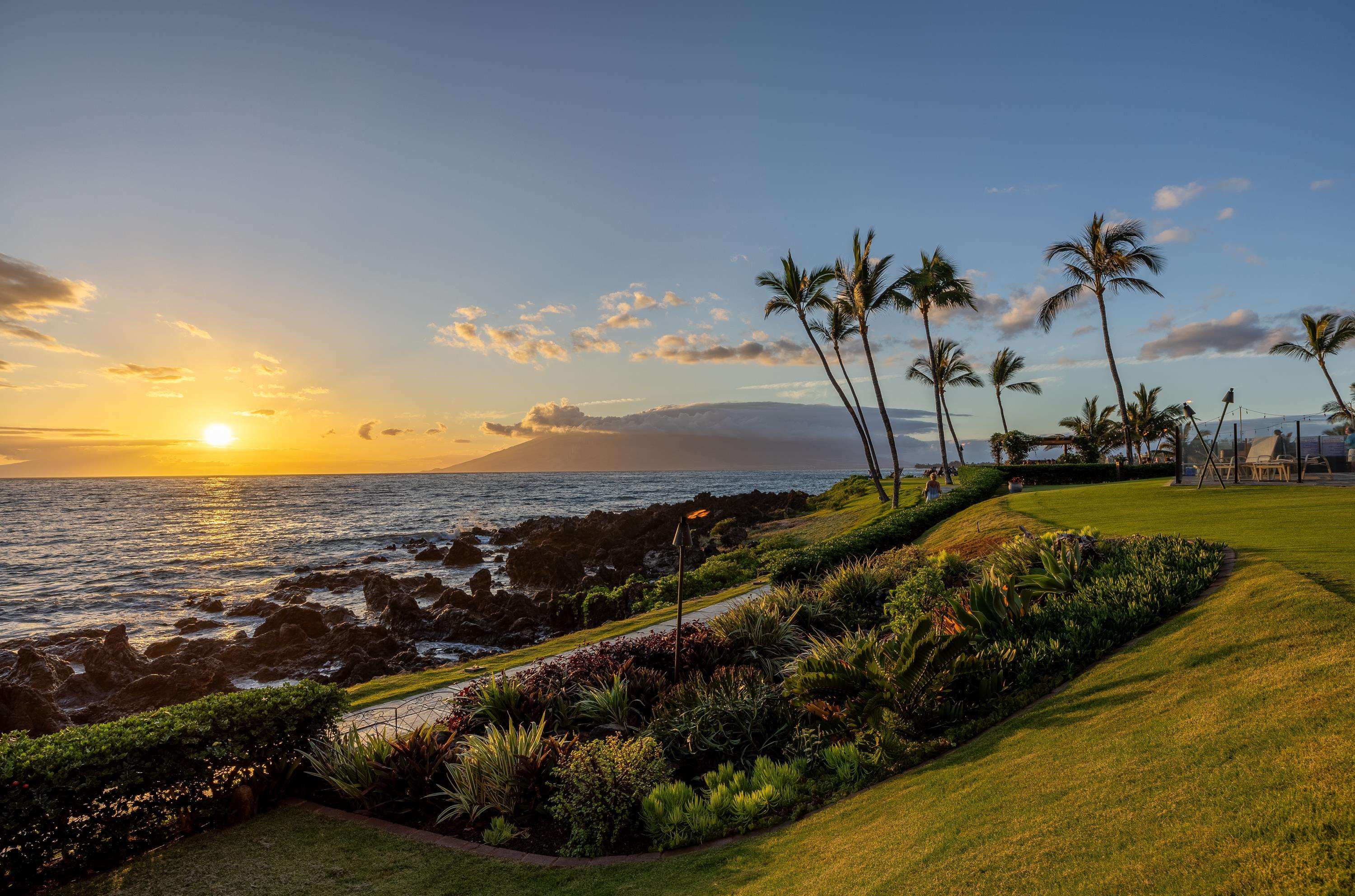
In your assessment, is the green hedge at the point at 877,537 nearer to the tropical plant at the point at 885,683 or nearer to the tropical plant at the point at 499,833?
the tropical plant at the point at 885,683

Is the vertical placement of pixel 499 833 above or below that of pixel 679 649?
below

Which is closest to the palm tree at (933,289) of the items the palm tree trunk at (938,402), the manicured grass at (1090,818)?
the palm tree trunk at (938,402)

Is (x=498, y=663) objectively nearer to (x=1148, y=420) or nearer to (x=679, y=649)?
(x=679, y=649)

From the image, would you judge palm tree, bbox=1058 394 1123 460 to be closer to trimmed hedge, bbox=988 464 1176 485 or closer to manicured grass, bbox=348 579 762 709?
trimmed hedge, bbox=988 464 1176 485

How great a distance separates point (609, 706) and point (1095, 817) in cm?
467

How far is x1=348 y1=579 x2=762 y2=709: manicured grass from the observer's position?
923cm

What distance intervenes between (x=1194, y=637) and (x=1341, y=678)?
5.41 ft

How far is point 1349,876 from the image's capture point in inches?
97.1

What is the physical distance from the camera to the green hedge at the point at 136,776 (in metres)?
4.61

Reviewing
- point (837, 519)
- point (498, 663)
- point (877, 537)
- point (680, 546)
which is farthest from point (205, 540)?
point (680, 546)

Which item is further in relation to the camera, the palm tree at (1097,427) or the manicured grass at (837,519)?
the palm tree at (1097,427)

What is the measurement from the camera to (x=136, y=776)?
5.02m

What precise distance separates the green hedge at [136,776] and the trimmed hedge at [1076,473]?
28.5 metres

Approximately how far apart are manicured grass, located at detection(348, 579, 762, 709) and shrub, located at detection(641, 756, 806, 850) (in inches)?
189
